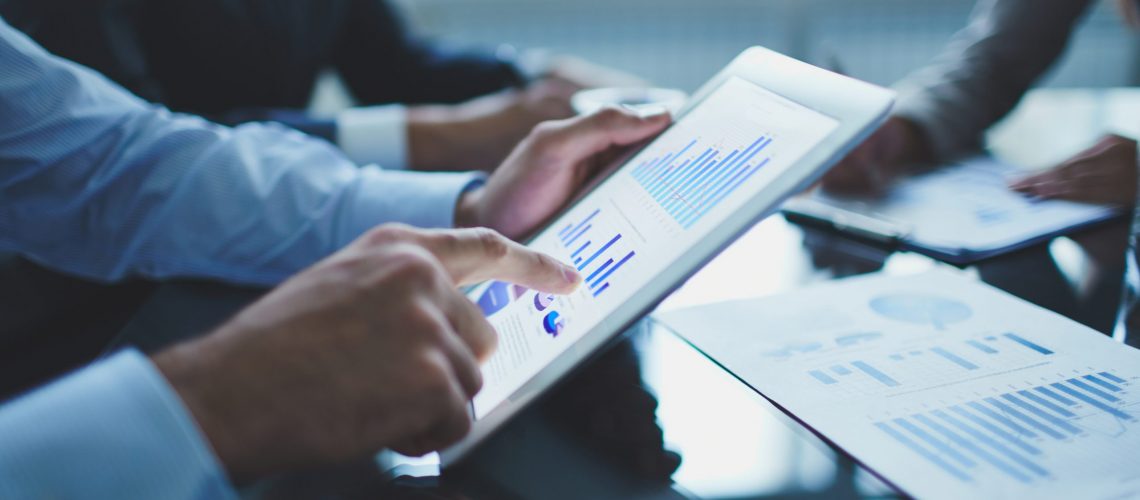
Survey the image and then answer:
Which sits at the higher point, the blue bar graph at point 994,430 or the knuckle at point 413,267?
the knuckle at point 413,267

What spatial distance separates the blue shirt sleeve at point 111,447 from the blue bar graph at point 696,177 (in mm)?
230

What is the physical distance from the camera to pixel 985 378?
0.35 metres

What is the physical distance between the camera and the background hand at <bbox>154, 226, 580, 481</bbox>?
0.26 m

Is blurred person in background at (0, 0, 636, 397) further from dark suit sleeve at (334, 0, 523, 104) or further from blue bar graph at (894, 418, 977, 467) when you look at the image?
blue bar graph at (894, 418, 977, 467)

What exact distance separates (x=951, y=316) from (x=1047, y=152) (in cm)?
56

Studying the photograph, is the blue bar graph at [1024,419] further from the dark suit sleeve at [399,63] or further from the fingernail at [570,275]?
the dark suit sleeve at [399,63]

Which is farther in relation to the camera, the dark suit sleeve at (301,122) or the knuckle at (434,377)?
the dark suit sleeve at (301,122)

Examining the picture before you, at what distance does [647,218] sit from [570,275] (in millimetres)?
69

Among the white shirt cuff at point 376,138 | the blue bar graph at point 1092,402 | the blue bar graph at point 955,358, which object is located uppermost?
the blue bar graph at point 1092,402

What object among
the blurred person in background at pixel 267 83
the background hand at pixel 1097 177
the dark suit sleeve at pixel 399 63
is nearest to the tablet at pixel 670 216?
the blurred person in background at pixel 267 83

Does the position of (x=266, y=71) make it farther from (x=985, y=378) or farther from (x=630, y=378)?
(x=985, y=378)

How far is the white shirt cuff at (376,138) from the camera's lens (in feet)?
2.77

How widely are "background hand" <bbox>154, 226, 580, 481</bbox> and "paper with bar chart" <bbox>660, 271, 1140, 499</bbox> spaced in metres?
0.16

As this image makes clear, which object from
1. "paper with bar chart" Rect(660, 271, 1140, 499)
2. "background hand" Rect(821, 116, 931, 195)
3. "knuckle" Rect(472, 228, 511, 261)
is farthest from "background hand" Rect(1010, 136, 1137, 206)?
"knuckle" Rect(472, 228, 511, 261)
